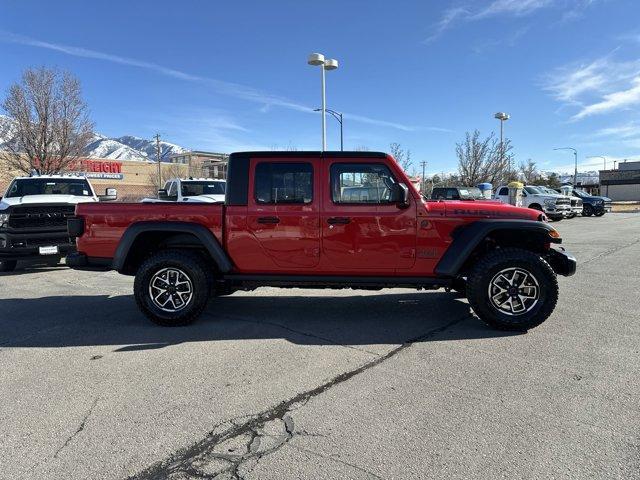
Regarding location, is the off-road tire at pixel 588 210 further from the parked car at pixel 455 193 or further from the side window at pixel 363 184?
the side window at pixel 363 184

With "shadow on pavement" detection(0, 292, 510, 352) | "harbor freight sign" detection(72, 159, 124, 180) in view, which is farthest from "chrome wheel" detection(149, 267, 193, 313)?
"harbor freight sign" detection(72, 159, 124, 180)

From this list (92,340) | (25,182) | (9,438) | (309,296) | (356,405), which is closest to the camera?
(9,438)

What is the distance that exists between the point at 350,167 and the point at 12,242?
24.6 ft

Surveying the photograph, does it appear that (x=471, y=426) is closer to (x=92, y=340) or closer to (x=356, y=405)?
(x=356, y=405)

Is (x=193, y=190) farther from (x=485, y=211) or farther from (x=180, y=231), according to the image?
(x=485, y=211)

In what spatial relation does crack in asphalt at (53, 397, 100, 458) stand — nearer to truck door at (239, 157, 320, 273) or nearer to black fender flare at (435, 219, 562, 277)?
truck door at (239, 157, 320, 273)

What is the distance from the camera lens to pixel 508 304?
16.9ft

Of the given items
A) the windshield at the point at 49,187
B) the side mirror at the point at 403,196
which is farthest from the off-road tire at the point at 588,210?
the side mirror at the point at 403,196

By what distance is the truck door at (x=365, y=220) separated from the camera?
521 centimetres

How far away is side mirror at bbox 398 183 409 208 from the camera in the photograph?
16.8 ft

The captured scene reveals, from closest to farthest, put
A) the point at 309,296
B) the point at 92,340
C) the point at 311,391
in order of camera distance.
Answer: the point at 311,391 < the point at 92,340 < the point at 309,296

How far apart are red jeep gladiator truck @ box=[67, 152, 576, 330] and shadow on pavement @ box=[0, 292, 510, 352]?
0.42 meters

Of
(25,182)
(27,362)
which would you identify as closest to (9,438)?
(27,362)

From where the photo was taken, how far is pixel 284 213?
17.4ft
